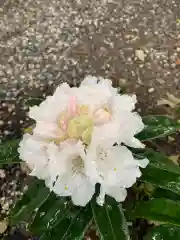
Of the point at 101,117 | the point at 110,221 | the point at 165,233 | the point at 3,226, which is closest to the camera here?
the point at 101,117

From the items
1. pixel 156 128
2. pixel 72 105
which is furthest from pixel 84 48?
pixel 72 105

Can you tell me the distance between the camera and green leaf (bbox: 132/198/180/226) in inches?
53.7

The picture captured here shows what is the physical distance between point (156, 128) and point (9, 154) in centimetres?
49

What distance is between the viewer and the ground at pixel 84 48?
79.5 inches

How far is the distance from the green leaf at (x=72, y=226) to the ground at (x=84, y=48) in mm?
579

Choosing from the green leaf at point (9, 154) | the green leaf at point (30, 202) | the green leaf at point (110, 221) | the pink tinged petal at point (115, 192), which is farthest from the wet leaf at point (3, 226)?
the pink tinged petal at point (115, 192)

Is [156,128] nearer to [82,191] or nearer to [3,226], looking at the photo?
[82,191]

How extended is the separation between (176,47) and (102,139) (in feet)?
3.88

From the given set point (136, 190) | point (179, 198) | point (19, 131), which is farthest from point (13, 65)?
point (179, 198)

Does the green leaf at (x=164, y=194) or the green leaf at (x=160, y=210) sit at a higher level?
the green leaf at (x=160, y=210)

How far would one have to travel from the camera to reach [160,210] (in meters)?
1.40

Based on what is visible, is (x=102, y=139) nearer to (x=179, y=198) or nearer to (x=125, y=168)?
(x=125, y=168)

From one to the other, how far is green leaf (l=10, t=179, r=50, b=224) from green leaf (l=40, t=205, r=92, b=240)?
9cm

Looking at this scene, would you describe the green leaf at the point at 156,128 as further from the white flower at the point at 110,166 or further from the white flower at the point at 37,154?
the white flower at the point at 37,154
